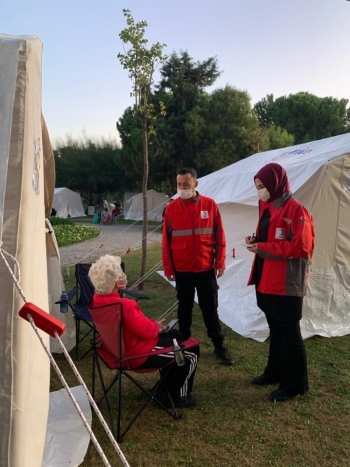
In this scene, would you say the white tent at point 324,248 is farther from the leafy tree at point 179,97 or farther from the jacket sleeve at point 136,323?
the leafy tree at point 179,97

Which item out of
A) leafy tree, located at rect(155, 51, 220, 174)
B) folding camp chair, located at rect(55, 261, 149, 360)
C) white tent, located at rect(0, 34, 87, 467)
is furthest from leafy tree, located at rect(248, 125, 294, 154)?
white tent, located at rect(0, 34, 87, 467)

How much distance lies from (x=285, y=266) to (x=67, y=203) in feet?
95.0

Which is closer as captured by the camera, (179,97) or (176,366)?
(176,366)

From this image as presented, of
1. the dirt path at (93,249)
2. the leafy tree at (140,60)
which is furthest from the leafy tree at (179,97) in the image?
the leafy tree at (140,60)

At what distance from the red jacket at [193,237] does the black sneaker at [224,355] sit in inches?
31.4

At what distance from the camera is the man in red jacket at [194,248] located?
11.9ft

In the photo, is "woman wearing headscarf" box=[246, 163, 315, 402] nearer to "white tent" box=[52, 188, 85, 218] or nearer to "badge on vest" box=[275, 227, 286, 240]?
"badge on vest" box=[275, 227, 286, 240]

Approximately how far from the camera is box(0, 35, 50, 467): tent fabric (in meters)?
1.71

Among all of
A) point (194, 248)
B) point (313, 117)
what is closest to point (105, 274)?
point (194, 248)

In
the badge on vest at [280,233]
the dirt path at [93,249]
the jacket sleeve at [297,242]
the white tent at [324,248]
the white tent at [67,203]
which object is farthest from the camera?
the white tent at [67,203]

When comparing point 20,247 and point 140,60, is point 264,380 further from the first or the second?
point 140,60

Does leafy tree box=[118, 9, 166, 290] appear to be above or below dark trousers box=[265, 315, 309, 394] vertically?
above

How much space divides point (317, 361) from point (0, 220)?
3150 millimetres

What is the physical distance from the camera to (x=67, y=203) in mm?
30359
